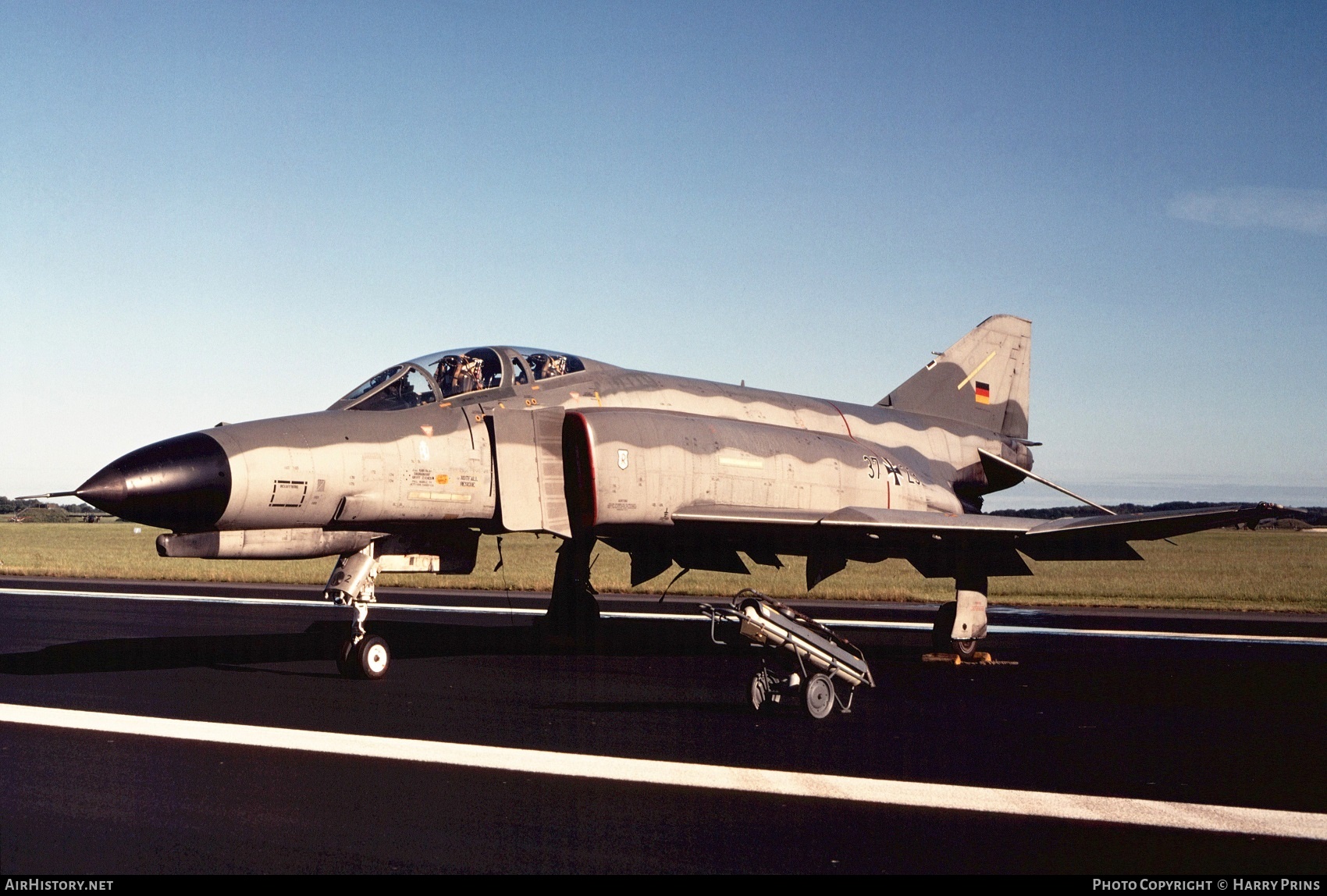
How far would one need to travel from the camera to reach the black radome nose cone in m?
9.10

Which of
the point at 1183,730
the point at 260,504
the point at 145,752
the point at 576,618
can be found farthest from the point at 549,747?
the point at 576,618

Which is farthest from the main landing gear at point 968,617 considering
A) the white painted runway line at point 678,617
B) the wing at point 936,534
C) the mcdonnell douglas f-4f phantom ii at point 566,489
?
the white painted runway line at point 678,617

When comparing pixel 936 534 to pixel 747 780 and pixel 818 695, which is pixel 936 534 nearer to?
pixel 818 695

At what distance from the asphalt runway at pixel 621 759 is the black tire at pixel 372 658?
0.76 ft

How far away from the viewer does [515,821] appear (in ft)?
18.6

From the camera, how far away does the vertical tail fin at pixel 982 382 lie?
Result: 18.8 meters

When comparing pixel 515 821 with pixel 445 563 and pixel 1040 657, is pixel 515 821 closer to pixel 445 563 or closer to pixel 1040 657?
pixel 445 563

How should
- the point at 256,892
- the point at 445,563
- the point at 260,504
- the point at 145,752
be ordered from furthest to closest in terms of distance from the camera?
the point at 445,563
the point at 260,504
the point at 145,752
the point at 256,892

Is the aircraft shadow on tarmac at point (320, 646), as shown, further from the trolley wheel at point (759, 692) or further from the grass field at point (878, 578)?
the grass field at point (878, 578)

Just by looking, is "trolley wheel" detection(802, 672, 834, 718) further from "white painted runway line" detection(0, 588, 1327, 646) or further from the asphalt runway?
"white painted runway line" detection(0, 588, 1327, 646)

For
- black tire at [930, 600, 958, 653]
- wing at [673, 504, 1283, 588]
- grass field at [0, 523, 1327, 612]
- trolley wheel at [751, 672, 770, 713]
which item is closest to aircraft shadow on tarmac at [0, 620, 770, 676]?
wing at [673, 504, 1283, 588]

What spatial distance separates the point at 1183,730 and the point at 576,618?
8.28m

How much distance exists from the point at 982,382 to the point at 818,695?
1127 cm

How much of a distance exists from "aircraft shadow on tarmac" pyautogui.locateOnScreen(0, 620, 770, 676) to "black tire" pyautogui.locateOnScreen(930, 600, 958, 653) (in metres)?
2.86
